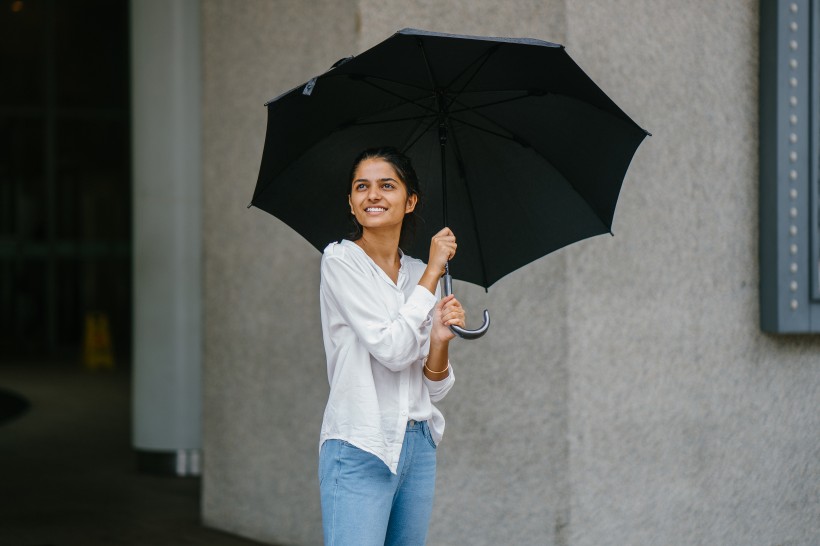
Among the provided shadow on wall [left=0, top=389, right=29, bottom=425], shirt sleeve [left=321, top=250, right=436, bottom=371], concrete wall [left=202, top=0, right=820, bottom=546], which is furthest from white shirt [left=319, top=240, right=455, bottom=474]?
shadow on wall [left=0, top=389, right=29, bottom=425]

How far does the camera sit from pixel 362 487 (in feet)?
9.08

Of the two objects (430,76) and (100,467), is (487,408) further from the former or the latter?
(100,467)

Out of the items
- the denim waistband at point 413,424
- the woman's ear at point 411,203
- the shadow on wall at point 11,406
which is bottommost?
the shadow on wall at point 11,406

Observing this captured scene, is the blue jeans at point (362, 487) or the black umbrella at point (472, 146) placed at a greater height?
the black umbrella at point (472, 146)

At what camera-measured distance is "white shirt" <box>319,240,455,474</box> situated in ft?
9.01

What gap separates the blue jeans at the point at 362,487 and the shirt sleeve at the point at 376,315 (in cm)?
26

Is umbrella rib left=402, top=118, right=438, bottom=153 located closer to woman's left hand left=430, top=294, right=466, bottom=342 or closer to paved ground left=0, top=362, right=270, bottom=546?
woman's left hand left=430, top=294, right=466, bottom=342

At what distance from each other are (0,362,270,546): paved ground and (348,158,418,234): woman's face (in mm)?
3704

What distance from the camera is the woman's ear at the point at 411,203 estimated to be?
2938 millimetres

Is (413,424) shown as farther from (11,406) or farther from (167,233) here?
(11,406)

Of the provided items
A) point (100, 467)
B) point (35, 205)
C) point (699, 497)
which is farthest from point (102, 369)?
point (699, 497)

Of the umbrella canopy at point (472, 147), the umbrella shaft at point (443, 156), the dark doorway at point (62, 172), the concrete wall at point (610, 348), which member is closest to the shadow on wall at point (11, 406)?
the concrete wall at point (610, 348)

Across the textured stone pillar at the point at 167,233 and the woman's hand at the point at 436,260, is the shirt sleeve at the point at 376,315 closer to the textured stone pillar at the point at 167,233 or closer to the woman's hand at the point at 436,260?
the woman's hand at the point at 436,260

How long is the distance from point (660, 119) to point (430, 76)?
2785mm
